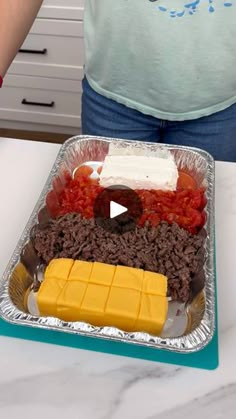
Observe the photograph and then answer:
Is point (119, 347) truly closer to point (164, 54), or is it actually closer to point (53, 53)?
point (164, 54)

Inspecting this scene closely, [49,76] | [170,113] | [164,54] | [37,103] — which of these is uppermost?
A: [164,54]

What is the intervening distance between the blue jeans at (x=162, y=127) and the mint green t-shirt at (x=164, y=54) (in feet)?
0.07

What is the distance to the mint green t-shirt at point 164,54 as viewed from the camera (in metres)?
0.73

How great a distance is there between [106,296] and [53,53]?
1327mm

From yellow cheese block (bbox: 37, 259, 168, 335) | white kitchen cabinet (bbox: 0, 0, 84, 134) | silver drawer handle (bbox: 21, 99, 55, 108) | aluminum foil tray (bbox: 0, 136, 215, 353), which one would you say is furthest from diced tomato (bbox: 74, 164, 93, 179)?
silver drawer handle (bbox: 21, 99, 55, 108)

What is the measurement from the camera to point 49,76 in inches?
67.5

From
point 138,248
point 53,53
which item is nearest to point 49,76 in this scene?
point 53,53

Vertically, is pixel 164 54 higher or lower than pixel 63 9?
higher

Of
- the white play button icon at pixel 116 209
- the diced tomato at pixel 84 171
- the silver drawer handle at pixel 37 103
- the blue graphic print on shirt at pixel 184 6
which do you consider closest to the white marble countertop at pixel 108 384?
the white play button icon at pixel 116 209

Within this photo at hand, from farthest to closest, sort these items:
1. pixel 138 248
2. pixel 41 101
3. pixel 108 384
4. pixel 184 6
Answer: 1. pixel 41 101
2. pixel 184 6
3. pixel 138 248
4. pixel 108 384

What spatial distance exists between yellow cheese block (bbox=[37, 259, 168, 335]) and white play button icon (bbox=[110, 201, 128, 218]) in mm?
124

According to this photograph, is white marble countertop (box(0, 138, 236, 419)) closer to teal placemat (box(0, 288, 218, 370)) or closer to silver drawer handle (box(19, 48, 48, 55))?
teal placemat (box(0, 288, 218, 370))

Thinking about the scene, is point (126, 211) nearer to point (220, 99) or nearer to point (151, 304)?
point (151, 304)

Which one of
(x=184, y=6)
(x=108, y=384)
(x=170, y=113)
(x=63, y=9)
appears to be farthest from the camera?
(x=63, y=9)
